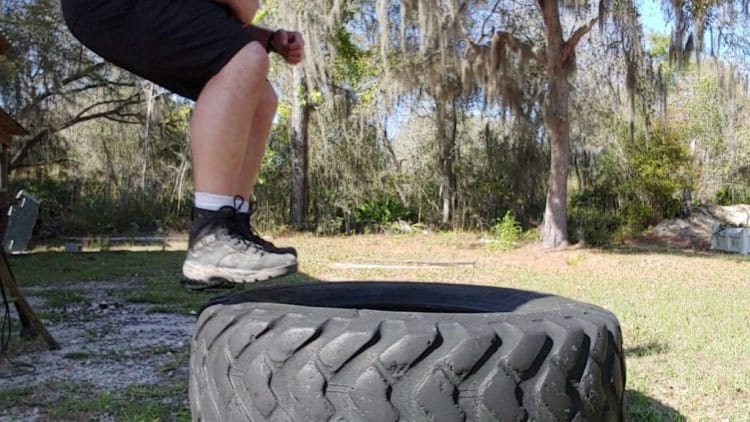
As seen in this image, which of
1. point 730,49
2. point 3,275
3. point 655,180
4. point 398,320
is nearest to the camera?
point 398,320

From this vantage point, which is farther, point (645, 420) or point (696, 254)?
point (696, 254)

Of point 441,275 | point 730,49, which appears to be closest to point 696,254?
point 730,49

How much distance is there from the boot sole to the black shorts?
402mm

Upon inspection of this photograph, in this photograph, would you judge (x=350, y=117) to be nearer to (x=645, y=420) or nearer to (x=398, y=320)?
(x=645, y=420)

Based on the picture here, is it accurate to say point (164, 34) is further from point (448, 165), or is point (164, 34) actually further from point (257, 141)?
point (448, 165)

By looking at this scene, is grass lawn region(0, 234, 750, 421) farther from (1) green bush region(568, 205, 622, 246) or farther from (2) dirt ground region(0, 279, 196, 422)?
(1) green bush region(568, 205, 622, 246)

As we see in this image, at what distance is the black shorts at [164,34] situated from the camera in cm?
137

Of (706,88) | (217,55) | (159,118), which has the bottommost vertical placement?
(217,55)

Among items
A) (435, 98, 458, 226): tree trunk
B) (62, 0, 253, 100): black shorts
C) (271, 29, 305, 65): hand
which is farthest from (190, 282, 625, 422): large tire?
(435, 98, 458, 226): tree trunk

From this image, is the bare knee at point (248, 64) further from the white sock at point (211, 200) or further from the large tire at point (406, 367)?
the large tire at point (406, 367)

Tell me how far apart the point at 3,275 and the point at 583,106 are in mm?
13600

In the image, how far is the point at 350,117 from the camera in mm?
14977

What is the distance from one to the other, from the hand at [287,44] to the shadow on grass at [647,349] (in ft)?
8.29

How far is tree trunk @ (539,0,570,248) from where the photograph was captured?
34.7ft
